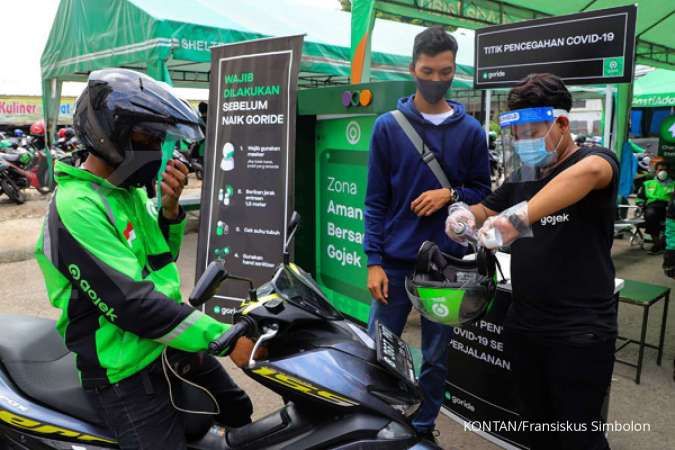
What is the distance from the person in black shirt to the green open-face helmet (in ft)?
0.45

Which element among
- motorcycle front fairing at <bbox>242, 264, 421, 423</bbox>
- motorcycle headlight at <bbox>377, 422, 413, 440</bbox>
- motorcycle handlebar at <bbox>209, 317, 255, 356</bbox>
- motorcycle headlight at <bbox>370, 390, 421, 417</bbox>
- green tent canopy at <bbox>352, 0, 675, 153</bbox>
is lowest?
motorcycle headlight at <bbox>377, 422, 413, 440</bbox>

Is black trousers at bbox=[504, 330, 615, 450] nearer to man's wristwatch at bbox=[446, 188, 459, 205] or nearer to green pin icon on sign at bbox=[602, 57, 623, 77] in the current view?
man's wristwatch at bbox=[446, 188, 459, 205]

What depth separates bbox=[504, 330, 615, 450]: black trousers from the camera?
190 cm

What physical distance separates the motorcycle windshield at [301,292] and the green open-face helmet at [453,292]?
311 mm

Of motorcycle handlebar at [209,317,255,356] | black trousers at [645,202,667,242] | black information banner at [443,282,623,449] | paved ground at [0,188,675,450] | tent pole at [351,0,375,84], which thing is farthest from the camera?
black trousers at [645,202,667,242]

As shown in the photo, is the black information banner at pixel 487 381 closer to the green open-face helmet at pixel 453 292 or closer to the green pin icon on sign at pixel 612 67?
the green open-face helmet at pixel 453 292

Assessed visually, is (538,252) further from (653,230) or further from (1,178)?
(1,178)

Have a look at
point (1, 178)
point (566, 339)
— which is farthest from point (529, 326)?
point (1, 178)

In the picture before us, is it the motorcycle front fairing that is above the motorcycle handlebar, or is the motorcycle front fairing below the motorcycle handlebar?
below

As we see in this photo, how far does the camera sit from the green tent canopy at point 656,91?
17.6m

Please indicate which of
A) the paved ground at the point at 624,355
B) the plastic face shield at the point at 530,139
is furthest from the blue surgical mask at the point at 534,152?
the paved ground at the point at 624,355

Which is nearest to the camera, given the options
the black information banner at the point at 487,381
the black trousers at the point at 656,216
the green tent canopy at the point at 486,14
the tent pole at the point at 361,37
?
the black information banner at the point at 487,381

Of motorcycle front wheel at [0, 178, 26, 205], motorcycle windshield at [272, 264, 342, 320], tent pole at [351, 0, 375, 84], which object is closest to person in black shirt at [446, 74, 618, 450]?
motorcycle windshield at [272, 264, 342, 320]

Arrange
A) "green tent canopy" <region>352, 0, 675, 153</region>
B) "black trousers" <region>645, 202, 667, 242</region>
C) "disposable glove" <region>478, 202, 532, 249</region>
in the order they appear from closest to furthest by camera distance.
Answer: "disposable glove" <region>478, 202, 532, 249</region>, "green tent canopy" <region>352, 0, 675, 153</region>, "black trousers" <region>645, 202, 667, 242</region>
